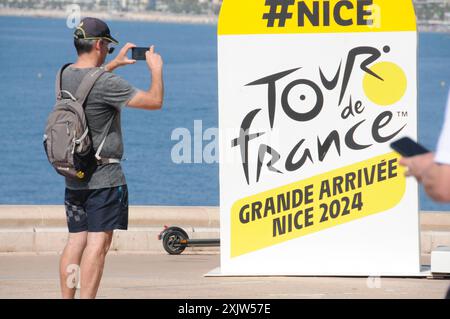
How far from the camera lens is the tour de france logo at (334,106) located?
32.4ft

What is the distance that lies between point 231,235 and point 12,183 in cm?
4640

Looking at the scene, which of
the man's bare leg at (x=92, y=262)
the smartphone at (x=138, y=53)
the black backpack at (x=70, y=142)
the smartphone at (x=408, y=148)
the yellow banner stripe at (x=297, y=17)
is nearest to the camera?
the smartphone at (x=408, y=148)

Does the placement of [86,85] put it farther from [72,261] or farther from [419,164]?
[419,164]

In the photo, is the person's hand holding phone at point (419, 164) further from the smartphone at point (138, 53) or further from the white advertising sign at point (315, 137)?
the white advertising sign at point (315, 137)

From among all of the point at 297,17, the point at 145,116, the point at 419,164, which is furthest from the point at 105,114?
the point at 145,116

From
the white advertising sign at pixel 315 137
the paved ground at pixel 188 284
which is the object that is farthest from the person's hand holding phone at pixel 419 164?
the white advertising sign at pixel 315 137

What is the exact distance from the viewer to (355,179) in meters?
9.95

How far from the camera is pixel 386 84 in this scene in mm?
9883

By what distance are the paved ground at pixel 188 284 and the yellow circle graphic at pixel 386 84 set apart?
134 cm

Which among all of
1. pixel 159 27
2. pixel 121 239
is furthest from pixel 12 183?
pixel 159 27

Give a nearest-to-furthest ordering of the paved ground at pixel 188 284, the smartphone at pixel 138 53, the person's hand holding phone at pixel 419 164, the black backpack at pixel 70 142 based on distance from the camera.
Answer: the person's hand holding phone at pixel 419 164 → the black backpack at pixel 70 142 → the smartphone at pixel 138 53 → the paved ground at pixel 188 284

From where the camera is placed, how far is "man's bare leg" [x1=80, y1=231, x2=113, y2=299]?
7805 mm

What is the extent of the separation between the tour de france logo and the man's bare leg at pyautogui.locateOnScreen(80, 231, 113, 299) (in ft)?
7.87

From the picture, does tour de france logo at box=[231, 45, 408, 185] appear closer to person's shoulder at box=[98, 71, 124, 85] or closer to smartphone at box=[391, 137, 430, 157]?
person's shoulder at box=[98, 71, 124, 85]
